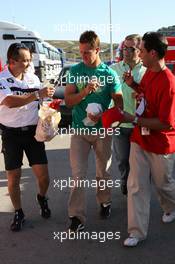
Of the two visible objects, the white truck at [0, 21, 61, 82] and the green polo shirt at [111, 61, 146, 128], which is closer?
the green polo shirt at [111, 61, 146, 128]

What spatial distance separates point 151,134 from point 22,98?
126 cm

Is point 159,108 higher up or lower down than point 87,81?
lower down

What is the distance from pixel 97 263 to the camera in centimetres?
366

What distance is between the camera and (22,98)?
416cm

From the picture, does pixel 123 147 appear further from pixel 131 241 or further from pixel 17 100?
pixel 17 100

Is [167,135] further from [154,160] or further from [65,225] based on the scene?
[65,225]

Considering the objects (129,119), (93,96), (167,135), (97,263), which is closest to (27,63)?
(93,96)

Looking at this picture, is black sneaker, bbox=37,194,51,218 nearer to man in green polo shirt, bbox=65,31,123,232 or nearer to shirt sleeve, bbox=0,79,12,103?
man in green polo shirt, bbox=65,31,123,232

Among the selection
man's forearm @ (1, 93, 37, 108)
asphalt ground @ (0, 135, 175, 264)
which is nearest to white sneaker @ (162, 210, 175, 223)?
asphalt ground @ (0, 135, 175, 264)

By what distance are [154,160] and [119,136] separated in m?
1.18

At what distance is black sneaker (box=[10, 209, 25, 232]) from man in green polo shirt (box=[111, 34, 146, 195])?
1.31 metres

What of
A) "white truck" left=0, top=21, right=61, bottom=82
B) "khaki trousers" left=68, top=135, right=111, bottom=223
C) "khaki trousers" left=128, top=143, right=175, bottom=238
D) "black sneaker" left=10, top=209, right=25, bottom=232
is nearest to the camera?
"khaki trousers" left=128, top=143, right=175, bottom=238

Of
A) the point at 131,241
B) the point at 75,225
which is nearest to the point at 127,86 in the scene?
the point at 75,225

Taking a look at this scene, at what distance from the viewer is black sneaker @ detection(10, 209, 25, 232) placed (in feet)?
14.5
